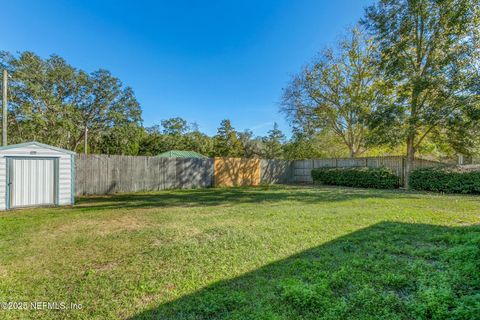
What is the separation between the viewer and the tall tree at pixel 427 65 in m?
10.2

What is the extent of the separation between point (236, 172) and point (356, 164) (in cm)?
713

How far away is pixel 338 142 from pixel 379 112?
26.7 feet

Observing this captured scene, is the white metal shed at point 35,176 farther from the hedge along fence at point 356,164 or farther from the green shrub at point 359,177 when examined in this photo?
the hedge along fence at point 356,164

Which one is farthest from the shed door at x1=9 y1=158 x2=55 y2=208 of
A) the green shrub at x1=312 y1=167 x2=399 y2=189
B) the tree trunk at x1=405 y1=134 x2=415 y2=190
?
the tree trunk at x1=405 y1=134 x2=415 y2=190


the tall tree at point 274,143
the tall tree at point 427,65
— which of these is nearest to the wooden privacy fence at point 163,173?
the tall tree at point 427,65

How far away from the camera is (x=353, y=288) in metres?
2.30

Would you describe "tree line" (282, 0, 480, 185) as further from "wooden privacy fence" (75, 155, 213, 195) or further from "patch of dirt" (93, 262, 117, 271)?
"patch of dirt" (93, 262, 117, 271)

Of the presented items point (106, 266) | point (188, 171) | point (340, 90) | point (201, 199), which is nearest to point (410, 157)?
point (340, 90)

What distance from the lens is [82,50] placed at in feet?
46.0

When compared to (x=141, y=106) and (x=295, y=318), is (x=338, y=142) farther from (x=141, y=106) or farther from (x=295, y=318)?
(x=295, y=318)

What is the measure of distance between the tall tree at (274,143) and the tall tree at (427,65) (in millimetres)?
13689

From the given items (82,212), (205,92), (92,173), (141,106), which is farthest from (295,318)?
(141,106)

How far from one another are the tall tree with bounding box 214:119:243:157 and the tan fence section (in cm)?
1134

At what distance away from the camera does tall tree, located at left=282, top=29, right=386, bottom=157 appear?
1501 cm
